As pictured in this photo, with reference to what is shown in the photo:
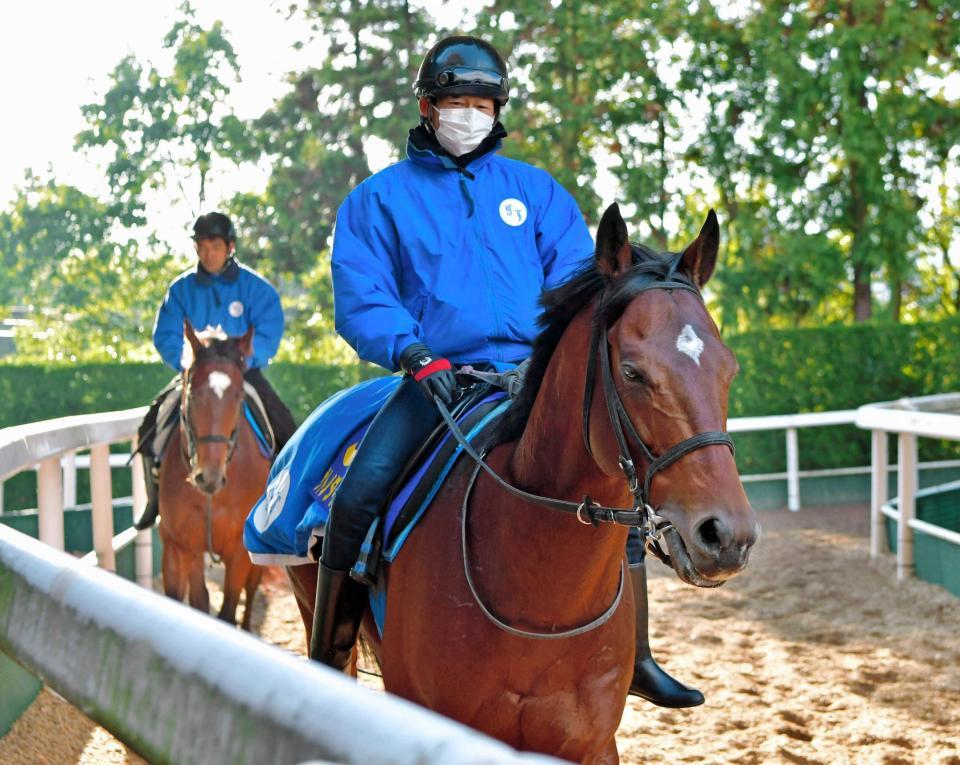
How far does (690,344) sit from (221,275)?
6545 millimetres

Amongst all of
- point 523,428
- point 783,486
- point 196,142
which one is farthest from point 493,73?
point 196,142

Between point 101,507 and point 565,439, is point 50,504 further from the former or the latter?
point 565,439

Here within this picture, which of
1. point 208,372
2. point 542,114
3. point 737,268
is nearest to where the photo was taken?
point 208,372

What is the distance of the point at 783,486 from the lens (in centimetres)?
1405

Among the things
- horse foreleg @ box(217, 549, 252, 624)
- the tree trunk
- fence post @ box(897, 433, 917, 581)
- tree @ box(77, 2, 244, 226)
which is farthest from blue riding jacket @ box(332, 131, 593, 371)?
tree @ box(77, 2, 244, 226)

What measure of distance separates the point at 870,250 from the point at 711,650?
12862 mm

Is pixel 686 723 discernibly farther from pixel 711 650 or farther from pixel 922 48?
pixel 922 48

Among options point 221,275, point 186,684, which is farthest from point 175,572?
point 186,684

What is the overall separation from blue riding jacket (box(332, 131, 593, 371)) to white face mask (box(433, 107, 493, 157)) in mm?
53

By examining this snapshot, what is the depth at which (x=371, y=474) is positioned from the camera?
11.9 feet

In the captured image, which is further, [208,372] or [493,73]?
[208,372]

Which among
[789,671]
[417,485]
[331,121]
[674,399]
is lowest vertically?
[789,671]

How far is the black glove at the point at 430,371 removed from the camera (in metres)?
3.58

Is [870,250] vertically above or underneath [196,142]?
underneath
